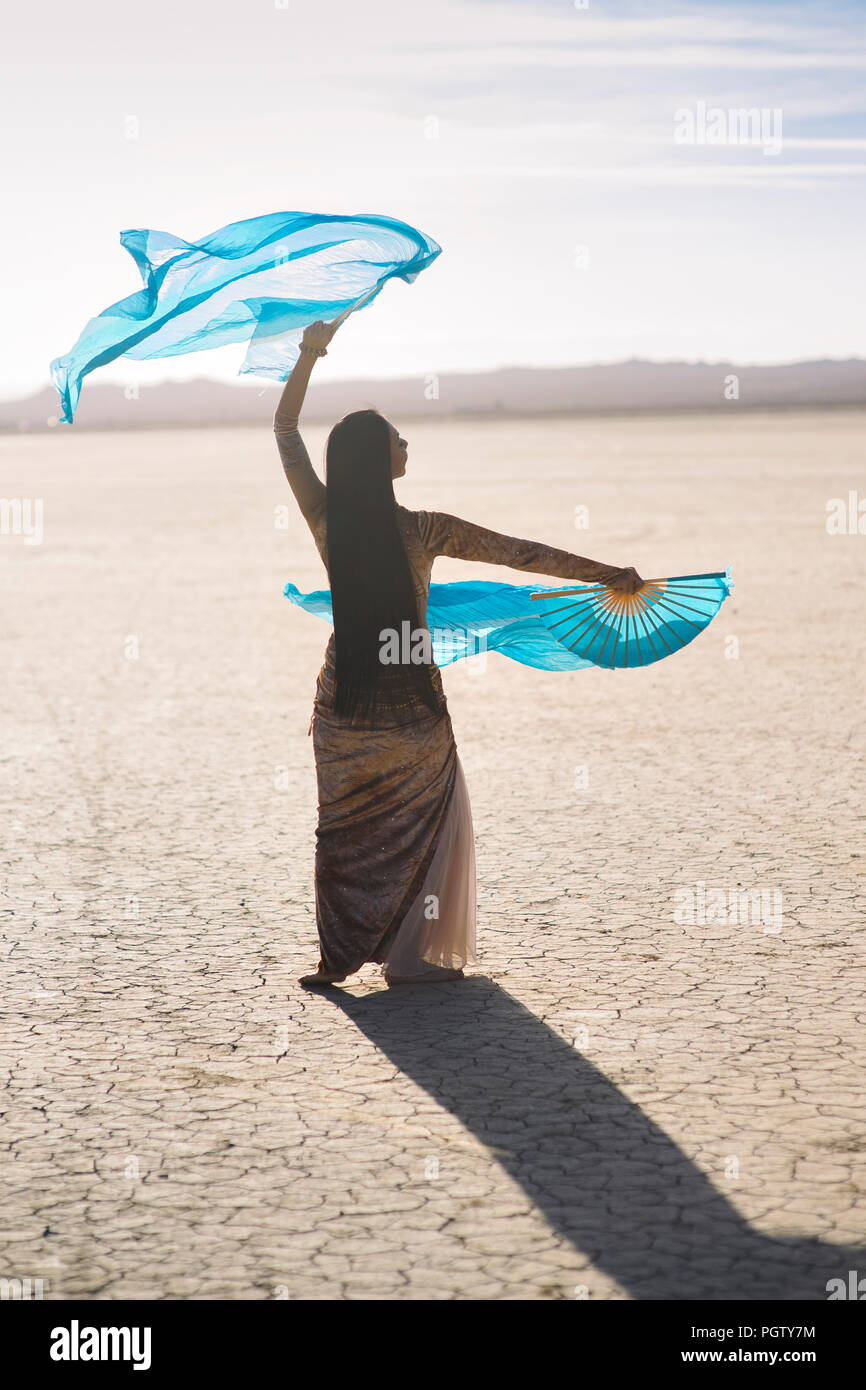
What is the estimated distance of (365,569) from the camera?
17.4ft

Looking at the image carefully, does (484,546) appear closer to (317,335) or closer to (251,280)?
(317,335)

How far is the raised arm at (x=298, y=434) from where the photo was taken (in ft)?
17.7

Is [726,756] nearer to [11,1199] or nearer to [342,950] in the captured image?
[342,950]

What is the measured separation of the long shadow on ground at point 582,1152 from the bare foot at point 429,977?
1.3 inches

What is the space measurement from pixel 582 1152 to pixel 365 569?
216cm

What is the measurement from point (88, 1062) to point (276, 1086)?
2.11ft

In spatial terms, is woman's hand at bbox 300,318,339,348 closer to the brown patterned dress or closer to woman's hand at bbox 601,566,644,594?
the brown patterned dress

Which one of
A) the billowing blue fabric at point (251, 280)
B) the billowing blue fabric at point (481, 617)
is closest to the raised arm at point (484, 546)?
the billowing blue fabric at point (481, 617)

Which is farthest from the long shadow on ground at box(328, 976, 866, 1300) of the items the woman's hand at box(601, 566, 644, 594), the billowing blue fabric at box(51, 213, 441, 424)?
the billowing blue fabric at box(51, 213, 441, 424)

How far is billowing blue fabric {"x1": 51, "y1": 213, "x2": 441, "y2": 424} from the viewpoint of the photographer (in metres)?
5.87

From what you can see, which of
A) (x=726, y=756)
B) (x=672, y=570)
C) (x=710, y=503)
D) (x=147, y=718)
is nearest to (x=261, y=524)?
(x=710, y=503)

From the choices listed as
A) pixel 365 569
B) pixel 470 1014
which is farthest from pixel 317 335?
pixel 470 1014

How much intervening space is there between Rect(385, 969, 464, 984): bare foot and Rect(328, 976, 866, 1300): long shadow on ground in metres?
0.03

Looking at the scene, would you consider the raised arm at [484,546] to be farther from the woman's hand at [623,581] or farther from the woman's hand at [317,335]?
the woman's hand at [317,335]
